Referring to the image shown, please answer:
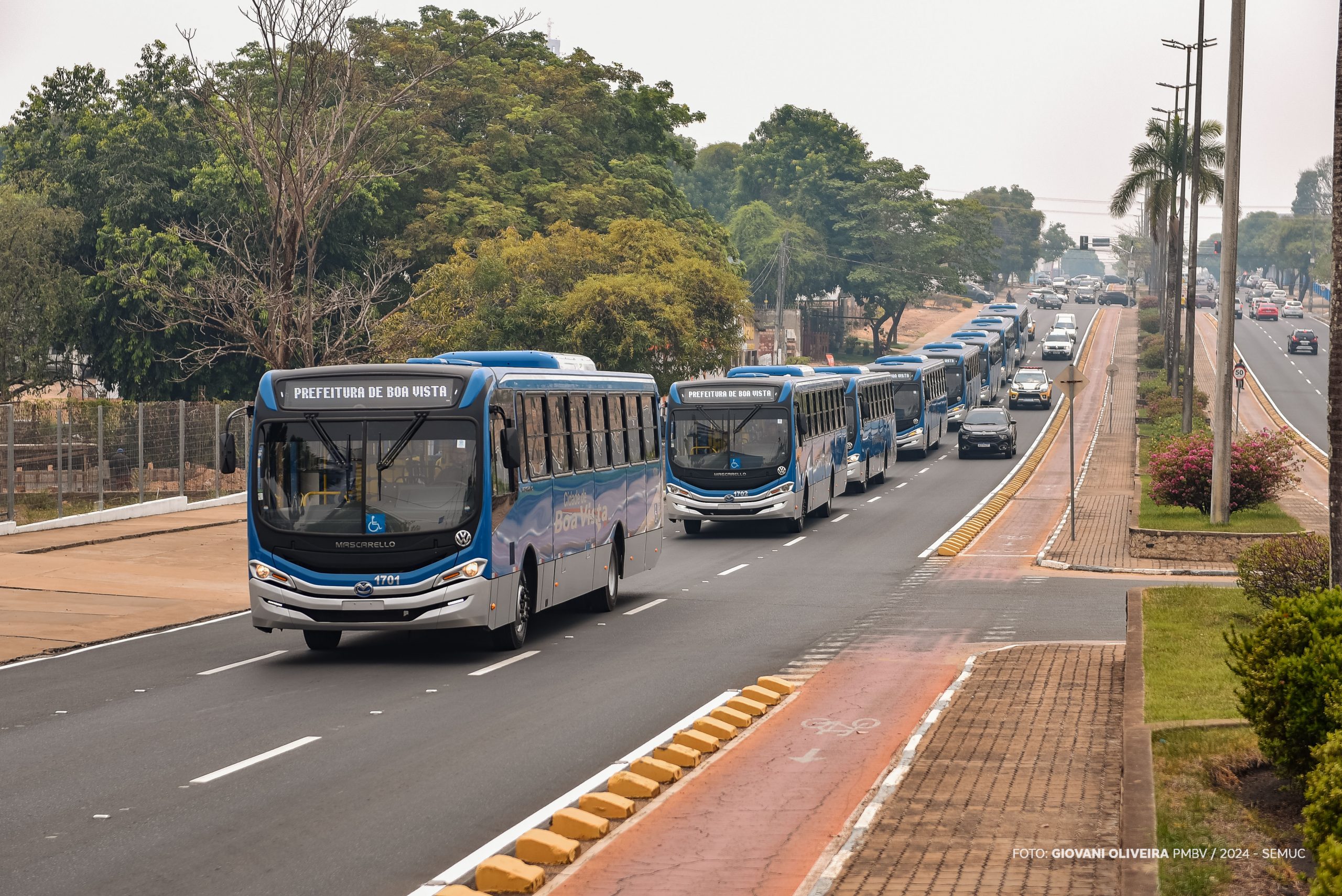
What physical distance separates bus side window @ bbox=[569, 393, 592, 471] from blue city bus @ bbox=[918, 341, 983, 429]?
144 feet

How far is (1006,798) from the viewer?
9.82m

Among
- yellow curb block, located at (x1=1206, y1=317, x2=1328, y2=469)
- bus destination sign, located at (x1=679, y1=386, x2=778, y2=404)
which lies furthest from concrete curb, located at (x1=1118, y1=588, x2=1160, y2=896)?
yellow curb block, located at (x1=1206, y1=317, x2=1328, y2=469)

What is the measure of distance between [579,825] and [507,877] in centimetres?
110

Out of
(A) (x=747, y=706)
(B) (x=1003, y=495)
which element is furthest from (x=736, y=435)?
(A) (x=747, y=706)

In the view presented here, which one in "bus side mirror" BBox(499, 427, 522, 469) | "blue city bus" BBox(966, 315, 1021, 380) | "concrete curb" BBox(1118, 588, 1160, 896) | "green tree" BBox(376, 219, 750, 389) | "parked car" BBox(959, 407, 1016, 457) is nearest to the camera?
"concrete curb" BBox(1118, 588, 1160, 896)

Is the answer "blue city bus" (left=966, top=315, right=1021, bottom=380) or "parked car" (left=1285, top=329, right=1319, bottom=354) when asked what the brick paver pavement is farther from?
"parked car" (left=1285, top=329, right=1319, bottom=354)

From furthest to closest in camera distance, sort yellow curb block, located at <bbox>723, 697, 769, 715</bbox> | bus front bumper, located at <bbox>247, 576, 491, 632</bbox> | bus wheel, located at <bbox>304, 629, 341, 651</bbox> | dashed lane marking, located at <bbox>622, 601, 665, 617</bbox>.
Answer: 1. dashed lane marking, located at <bbox>622, 601, 665, 617</bbox>
2. bus wheel, located at <bbox>304, 629, 341, 651</bbox>
3. bus front bumper, located at <bbox>247, 576, 491, 632</bbox>
4. yellow curb block, located at <bbox>723, 697, 769, 715</bbox>

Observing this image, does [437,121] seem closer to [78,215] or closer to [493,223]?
[493,223]

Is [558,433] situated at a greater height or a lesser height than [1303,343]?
lesser

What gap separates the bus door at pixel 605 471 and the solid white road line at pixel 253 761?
836 centimetres

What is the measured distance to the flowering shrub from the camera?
29.2 meters

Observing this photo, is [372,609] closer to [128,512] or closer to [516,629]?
[516,629]

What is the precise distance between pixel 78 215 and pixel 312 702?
1590 inches

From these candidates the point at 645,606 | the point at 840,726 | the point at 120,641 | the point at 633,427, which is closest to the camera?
the point at 840,726
